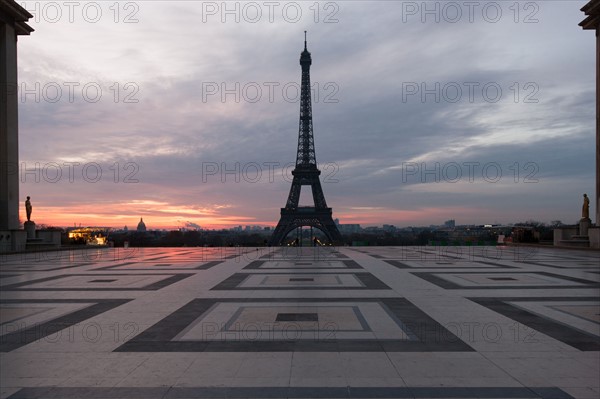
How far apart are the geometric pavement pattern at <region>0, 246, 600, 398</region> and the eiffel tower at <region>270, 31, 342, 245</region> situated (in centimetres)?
5881

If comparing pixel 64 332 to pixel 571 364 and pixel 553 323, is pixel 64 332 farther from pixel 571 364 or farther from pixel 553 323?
pixel 553 323

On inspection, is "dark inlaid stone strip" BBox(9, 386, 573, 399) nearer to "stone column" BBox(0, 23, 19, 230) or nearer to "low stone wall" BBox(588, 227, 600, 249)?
"low stone wall" BBox(588, 227, 600, 249)

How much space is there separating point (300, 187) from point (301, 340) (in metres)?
72.6

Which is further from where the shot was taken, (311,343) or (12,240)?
(12,240)

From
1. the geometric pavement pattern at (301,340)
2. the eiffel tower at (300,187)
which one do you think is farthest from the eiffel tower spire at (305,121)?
the geometric pavement pattern at (301,340)

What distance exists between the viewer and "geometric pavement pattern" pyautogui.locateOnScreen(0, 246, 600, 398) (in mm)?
5387

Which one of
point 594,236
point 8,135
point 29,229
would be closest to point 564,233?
point 594,236

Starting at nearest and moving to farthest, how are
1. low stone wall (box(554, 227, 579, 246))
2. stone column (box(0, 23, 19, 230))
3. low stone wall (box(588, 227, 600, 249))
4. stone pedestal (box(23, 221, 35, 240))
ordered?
low stone wall (box(588, 227, 600, 249)) < stone pedestal (box(23, 221, 35, 240)) < stone column (box(0, 23, 19, 230)) < low stone wall (box(554, 227, 579, 246))

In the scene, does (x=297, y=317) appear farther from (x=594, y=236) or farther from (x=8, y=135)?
(x=8, y=135)

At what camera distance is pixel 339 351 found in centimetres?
670

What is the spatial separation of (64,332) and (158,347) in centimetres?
227

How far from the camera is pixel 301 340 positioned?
7.30 meters

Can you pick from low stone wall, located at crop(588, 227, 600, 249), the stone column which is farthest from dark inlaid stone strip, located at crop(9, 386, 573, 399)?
the stone column

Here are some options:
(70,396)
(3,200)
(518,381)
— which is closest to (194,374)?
(70,396)
